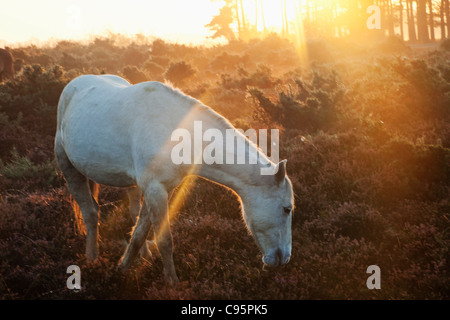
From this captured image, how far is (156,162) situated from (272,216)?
48.4 inches

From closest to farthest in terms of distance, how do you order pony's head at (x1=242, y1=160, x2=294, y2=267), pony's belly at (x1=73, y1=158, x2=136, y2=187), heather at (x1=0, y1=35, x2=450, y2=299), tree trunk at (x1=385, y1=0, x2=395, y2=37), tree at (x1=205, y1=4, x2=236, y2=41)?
1. pony's head at (x1=242, y1=160, x2=294, y2=267)
2. heather at (x1=0, y1=35, x2=450, y2=299)
3. pony's belly at (x1=73, y1=158, x2=136, y2=187)
4. tree trunk at (x1=385, y1=0, x2=395, y2=37)
5. tree at (x1=205, y1=4, x2=236, y2=41)

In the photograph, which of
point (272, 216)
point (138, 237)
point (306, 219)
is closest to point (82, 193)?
point (138, 237)

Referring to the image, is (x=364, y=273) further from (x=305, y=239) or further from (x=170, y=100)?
(x=170, y=100)

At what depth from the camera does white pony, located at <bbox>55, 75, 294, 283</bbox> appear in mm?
3488

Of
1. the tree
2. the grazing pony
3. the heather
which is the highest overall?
the tree

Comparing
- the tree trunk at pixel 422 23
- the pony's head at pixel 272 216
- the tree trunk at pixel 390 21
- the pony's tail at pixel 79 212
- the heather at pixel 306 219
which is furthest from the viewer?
the tree trunk at pixel 390 21

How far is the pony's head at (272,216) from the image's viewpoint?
345cm

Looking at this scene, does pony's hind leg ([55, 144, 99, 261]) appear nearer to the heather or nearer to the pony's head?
the heather

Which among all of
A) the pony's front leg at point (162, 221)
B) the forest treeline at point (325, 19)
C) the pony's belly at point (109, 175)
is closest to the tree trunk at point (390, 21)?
the forest treeline at point (325, 19)

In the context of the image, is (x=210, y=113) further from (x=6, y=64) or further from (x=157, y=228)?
(x=6, y=64)

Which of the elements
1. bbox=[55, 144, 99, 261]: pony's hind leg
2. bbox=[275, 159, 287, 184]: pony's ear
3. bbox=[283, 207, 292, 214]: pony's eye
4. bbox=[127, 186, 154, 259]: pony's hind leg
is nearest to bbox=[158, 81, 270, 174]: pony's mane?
bbox=[275, 159, 287, 184]: pony's ear

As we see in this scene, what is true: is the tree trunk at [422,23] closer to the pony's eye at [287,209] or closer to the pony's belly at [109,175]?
the pony's eye at [287,209]

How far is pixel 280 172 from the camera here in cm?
334
